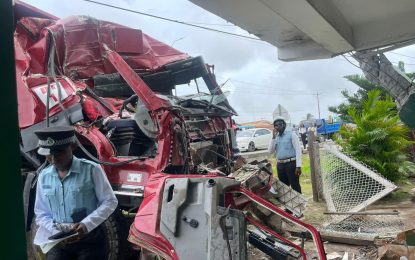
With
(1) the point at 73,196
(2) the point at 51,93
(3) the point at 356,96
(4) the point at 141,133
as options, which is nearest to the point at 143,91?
(4) the point at 141,133

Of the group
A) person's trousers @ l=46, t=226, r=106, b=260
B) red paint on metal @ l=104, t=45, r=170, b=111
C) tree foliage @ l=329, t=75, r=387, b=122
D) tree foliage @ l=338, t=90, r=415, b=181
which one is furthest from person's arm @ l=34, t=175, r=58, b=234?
tree foliage @ l=329, t=75, r=387, b=122

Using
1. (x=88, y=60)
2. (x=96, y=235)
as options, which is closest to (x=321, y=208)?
(x=88, y=60)

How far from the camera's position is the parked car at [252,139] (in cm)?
2489

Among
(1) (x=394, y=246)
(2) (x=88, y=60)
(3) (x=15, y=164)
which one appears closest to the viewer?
(3) (x=15, y=164)

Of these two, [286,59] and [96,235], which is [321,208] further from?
[96,235]

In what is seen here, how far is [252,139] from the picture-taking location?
83.4 feet

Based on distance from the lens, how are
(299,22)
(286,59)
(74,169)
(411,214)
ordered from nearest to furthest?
(299,22), (74,169), (286,59), (411,214)

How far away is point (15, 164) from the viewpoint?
0.74m

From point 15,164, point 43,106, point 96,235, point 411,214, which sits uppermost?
point 43,106

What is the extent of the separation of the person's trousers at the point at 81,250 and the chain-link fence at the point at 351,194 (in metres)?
3.87

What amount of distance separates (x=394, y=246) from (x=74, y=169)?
3111 millimetres

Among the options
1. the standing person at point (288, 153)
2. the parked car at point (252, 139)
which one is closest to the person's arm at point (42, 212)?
the standing person at point (288, 153)

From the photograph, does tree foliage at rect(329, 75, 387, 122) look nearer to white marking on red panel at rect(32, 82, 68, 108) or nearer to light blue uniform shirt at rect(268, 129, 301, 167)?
light blue uniform shirt at rect(268, 129, 301, 167)

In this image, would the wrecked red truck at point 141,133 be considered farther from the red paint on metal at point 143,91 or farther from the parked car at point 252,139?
the parked car at point 252,139
